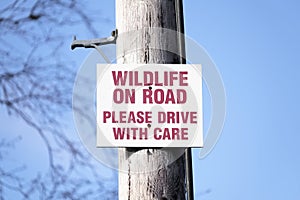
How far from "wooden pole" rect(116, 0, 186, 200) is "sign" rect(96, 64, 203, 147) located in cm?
4

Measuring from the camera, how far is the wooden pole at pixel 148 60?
1478mm

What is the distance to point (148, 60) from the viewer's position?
1.57 m

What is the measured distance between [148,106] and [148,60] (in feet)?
0.46

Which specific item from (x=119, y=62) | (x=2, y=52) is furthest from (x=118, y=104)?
(x=2, y=52)

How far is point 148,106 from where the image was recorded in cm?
153

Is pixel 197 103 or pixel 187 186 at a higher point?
pixel 197 103

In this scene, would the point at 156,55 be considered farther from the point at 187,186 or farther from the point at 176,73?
the point at 187,186

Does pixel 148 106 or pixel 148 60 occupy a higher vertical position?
pixel 148 60

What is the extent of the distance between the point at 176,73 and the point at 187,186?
1.05 ft

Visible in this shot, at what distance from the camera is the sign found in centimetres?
150

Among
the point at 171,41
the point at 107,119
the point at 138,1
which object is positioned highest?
the point at 138,1

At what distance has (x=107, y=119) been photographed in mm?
1509

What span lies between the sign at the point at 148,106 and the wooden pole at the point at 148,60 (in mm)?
36

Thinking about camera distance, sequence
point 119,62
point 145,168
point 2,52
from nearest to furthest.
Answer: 1. point 145,168
2. point 119,62
3. point 2,52
